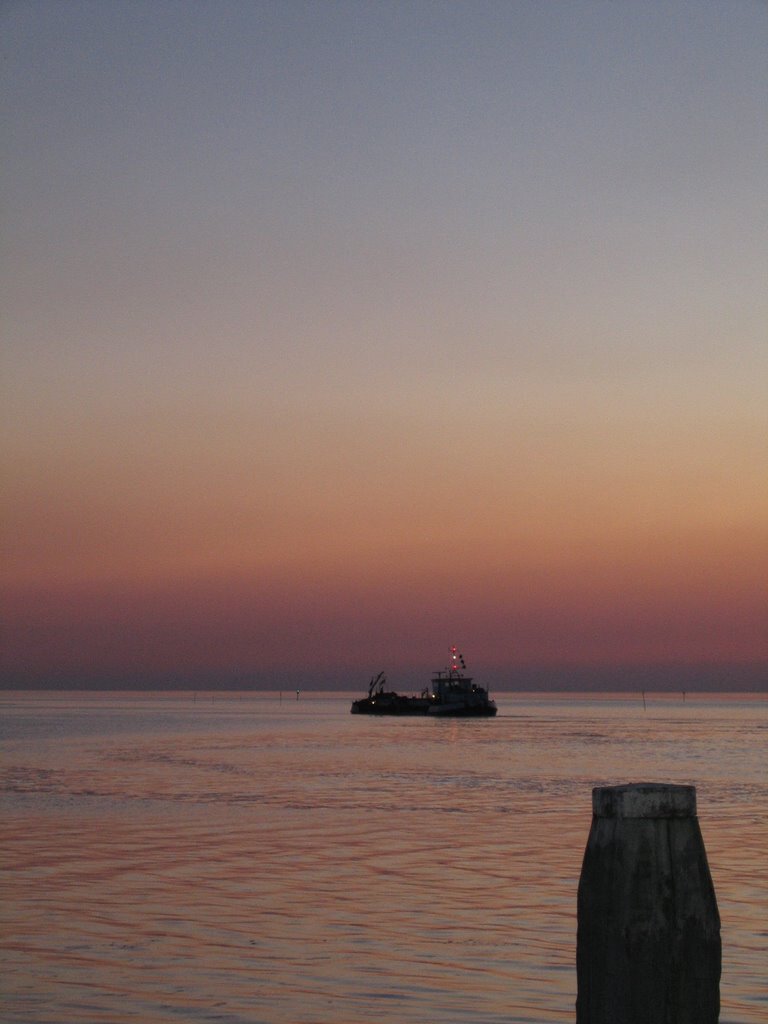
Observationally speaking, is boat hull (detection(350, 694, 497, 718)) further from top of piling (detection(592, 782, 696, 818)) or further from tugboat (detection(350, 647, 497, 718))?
top of piling (detection(592, 782, 696, 818))

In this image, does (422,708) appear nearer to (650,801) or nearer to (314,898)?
(314,898)

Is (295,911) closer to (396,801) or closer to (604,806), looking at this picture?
(604,806)

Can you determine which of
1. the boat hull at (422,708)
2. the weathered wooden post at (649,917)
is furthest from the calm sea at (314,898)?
the boat hull at (422,708)

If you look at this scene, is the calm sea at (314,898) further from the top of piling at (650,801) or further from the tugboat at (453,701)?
the tugboat at (453,701)

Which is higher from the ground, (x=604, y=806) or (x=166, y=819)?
(x=604, y=806)

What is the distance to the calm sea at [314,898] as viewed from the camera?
14484 millimetres

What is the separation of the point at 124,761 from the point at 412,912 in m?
43.6

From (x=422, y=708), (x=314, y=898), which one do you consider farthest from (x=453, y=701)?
(x=314, y=898)

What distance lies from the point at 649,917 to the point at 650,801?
0.55 metres

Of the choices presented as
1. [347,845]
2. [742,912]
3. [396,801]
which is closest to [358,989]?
[742,912]

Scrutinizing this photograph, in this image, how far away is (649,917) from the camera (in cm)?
645

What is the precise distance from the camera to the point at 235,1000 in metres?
14.4

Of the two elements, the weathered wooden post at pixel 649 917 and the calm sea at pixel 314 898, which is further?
the calm sea at pixel 314 898

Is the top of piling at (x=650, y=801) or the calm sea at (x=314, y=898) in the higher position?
the top of piling at (x=650, y=801)
